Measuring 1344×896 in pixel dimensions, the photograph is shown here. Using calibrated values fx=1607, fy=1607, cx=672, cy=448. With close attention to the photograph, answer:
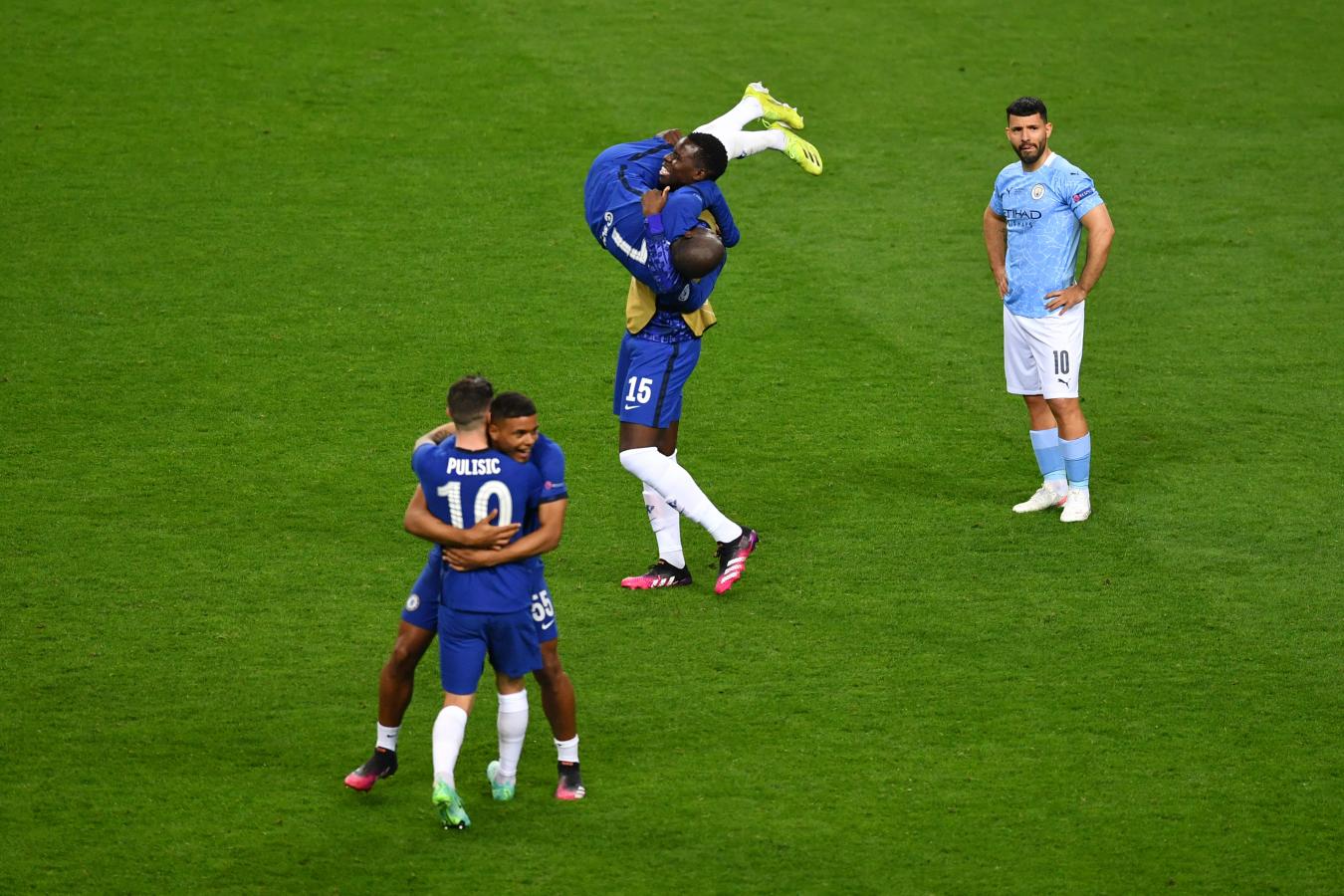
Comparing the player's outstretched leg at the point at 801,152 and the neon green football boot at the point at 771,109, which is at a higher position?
the neon green football boot at the point at 771,109

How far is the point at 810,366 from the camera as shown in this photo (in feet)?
32.6

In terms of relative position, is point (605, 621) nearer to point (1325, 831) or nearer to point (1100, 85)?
point (1325, 831)

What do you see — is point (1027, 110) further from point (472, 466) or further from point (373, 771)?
point (373, 771)

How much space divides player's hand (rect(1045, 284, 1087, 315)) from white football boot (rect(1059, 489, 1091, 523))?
0.91m

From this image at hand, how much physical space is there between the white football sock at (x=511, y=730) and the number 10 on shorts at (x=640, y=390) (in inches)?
79.5

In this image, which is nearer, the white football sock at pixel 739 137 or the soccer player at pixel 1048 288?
the white football sock at pixel 739 137

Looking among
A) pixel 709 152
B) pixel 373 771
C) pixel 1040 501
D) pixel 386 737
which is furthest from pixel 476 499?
pixel 1040 501

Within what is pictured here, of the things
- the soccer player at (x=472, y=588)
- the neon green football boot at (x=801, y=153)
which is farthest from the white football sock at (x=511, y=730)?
the neon green football boot at (x=801, y=153)

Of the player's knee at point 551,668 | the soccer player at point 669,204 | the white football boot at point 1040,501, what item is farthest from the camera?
the white football boot at point 1040,501

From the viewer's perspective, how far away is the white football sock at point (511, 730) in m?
5.36

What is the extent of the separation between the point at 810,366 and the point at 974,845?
4.97 meters

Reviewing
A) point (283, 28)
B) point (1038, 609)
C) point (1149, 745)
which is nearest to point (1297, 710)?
point (1149, 745)

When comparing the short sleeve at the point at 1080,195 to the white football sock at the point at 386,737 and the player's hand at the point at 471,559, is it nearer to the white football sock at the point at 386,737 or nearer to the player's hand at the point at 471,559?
the player's hand at the point at 471,559

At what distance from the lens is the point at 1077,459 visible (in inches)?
310
